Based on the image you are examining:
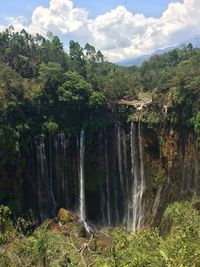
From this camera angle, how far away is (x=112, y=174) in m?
32.1

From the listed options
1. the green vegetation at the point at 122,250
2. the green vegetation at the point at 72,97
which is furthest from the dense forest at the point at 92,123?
the green vegetation at the point at 122,250

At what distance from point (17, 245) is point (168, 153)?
1551cm

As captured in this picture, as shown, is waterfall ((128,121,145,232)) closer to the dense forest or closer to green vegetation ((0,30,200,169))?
the dense forest

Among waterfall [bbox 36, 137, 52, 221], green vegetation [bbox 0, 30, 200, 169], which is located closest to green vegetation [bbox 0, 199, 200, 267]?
green vegetation [bbox 0, 30, 200, 169]

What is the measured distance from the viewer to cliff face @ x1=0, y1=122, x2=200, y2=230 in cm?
2919

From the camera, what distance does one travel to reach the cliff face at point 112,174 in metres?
29.2

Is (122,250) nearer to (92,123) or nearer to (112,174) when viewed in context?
(112,174)

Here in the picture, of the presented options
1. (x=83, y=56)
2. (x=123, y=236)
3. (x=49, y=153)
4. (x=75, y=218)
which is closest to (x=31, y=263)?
(x=123, y=236)

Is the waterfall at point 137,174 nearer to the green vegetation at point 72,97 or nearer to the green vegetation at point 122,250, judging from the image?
the green vegetation at point 72,97

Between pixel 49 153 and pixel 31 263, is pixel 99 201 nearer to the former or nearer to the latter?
pixel 49 153

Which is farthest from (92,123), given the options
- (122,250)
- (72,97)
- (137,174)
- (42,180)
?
(122,250)

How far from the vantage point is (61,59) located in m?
39.8

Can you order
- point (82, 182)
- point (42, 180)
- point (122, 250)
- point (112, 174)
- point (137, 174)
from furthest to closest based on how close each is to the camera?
point (112, 174) < point (82, 182) < point (137, 174) < point (42, 180) < point (122, 250)

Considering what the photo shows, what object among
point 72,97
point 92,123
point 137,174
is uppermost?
point 72,97
